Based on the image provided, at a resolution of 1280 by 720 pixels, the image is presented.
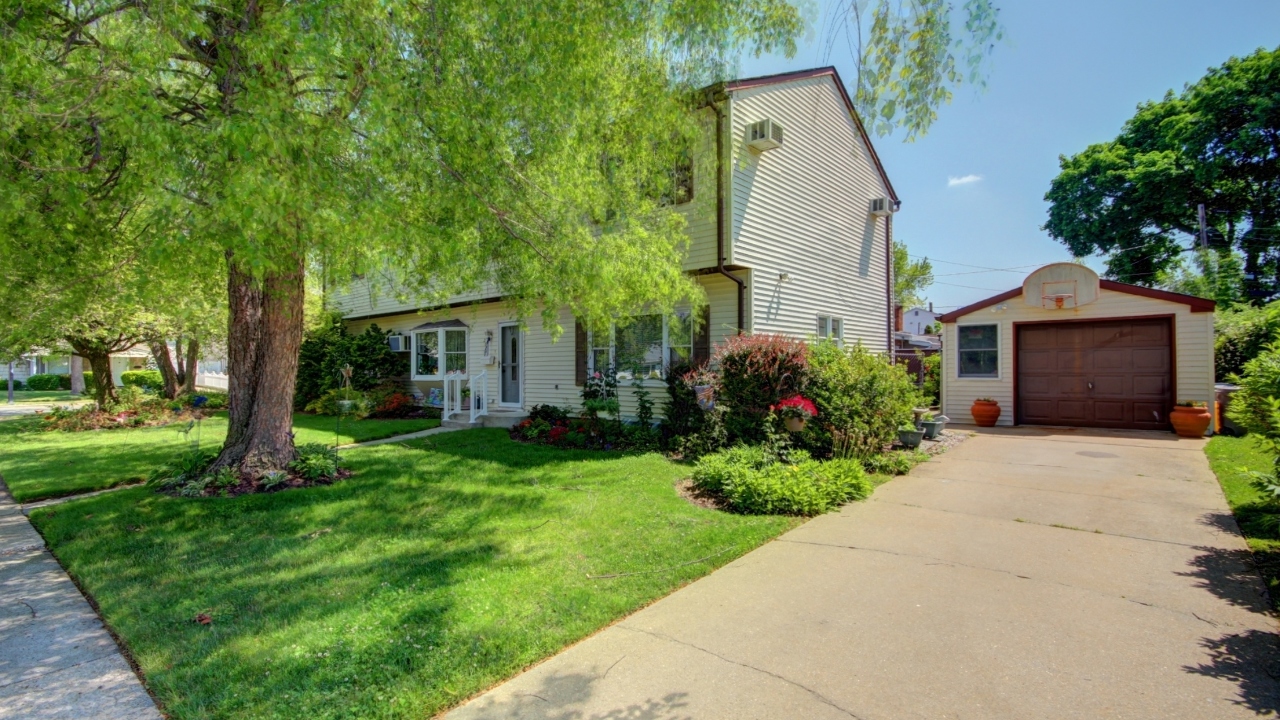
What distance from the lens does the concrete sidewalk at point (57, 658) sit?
2.76 meters

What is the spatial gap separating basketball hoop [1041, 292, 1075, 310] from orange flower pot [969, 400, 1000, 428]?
2366 mm

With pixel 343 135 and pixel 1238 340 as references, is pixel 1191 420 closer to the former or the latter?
pixel 1238 340

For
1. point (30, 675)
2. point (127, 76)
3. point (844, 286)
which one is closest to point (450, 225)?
point (127, 76)

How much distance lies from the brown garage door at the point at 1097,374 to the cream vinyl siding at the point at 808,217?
3.38 meters

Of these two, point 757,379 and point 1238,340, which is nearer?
point 757,379

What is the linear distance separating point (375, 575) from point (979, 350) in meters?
13.5

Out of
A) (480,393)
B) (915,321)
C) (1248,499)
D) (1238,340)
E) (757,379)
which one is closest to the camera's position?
(1248,499)

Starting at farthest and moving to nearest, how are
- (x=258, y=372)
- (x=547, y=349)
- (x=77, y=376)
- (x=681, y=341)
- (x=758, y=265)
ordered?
(x=77, y=376) → (x=547, y=349) → (x=681, y=341) → (x=758, y=265) → (x=258, y=372)

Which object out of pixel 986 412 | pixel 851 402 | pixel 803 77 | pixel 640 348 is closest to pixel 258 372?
pixel 640 348

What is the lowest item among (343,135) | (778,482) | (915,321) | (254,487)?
(254,487)

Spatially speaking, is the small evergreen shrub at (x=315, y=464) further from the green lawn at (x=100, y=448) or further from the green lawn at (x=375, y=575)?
the green lawn at (x=100, y=448)

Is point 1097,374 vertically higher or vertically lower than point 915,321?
lower

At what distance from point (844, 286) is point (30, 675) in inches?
517

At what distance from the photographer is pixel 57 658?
10.6 feet
